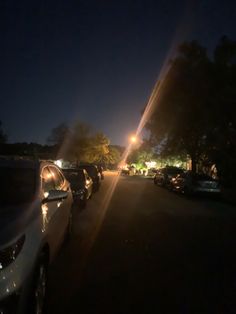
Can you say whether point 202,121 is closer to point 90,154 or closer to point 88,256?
point 88,256

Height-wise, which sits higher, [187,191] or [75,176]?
[75,176]

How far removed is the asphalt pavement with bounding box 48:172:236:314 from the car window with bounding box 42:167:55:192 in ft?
4.51

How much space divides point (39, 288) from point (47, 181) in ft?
6.90

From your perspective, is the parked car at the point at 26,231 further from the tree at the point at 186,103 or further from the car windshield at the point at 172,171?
the tree at the point at 186,103

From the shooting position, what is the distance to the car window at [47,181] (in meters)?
5.99

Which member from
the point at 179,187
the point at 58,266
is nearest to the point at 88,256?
the point at 58,266

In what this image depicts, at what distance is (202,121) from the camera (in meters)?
33.0

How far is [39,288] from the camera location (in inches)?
178

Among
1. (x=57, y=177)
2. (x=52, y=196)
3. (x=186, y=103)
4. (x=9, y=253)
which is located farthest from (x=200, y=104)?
(x=9, y=253)

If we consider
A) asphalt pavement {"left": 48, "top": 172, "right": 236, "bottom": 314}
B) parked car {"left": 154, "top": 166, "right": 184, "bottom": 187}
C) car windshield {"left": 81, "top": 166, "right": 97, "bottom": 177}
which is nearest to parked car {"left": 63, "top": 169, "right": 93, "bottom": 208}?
asphalt pavement {"left": 48, "top": 172, "right": 236, "bottom": 314}

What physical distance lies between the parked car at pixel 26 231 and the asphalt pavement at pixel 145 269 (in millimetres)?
777

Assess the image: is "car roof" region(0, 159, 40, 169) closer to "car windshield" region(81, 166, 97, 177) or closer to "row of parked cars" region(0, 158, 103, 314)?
"row of parked cars" region(0, 158, 103, 314)

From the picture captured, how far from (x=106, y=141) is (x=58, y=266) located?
7709 centimetres

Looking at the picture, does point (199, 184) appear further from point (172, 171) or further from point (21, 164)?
point (21, 164)
